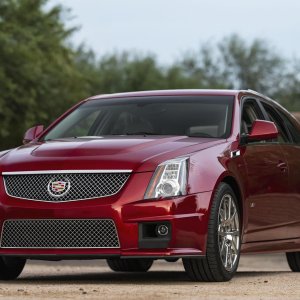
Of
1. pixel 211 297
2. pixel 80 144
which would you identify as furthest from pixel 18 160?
pixel 211 297

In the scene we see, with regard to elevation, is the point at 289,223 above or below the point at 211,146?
below

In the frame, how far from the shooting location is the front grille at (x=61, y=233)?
30.8ft

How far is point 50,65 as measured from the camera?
61219 mm

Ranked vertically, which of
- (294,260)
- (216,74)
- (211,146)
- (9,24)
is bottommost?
(216,74)

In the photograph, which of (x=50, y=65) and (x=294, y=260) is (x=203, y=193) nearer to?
(x=294, y=260)

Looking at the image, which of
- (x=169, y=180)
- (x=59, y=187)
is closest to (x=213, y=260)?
(x=169, y=180)

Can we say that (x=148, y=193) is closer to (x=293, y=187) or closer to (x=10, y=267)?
(x=10, y=267)

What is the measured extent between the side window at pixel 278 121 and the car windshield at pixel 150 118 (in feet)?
3.66

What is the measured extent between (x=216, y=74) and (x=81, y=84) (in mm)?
45920

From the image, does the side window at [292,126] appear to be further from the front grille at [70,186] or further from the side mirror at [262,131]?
the front grille at [70,186]

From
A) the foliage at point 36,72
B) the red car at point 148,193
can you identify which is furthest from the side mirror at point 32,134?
the foliage at point 36,72

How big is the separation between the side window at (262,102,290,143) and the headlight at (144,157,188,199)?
103 inches

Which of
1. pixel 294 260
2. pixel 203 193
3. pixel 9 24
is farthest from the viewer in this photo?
pixel 9 24

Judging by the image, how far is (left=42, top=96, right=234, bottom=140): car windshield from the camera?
34.7ft
